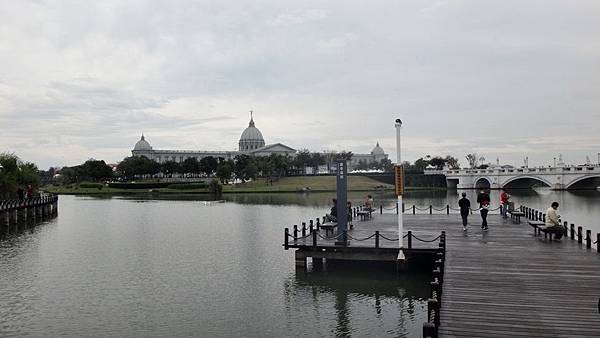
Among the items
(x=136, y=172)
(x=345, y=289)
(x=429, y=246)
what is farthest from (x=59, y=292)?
(x=136, y=172)

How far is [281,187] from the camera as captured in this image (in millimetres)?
130875

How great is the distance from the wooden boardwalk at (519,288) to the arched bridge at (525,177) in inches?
3783

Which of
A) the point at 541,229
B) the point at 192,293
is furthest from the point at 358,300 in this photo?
the point at 541,229

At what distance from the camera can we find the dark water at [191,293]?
1734cm

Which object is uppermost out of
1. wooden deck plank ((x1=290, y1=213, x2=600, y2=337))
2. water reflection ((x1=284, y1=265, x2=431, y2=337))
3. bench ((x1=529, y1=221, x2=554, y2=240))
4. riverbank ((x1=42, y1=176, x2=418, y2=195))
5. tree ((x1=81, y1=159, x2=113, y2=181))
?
tree ((x1=81, y1=159, x2=113, y2=181))

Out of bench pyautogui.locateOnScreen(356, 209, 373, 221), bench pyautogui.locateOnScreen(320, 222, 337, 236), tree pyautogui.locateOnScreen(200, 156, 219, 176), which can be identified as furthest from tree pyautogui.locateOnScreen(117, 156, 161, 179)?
bench pyautogui.locateOnScreen(320, 222, 337, 236)

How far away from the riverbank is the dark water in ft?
282

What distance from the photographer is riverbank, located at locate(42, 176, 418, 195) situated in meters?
123

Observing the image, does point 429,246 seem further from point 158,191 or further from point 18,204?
point 158,191

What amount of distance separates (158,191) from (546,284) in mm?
117882

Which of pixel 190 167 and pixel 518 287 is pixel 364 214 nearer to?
pixel 518 287

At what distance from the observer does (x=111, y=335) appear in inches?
656

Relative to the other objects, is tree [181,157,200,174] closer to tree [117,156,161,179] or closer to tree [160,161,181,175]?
tree [160,161,181,175]

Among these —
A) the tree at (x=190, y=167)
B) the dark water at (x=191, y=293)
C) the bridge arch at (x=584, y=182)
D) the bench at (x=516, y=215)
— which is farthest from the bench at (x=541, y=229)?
the tree at (x=190, y=167)
